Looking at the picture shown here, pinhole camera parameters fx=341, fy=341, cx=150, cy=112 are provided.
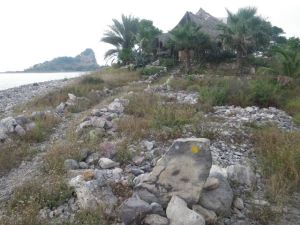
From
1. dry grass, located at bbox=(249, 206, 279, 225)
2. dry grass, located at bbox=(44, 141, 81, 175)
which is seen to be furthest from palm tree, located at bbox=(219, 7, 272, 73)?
dry grass, located at bbox=(249, 206, 279, 225)

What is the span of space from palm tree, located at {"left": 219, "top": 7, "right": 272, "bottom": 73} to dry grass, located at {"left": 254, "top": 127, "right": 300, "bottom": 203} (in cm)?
1335

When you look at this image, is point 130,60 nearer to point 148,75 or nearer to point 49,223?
point 148,75

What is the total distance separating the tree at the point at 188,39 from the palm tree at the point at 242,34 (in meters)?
1.60

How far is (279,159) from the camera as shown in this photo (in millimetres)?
6391

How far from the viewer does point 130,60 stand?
93.2ft

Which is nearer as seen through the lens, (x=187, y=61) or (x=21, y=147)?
(x=21, y=147)

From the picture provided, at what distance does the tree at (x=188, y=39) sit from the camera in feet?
71.6

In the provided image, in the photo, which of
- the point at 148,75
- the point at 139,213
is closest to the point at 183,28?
the point at 148,75

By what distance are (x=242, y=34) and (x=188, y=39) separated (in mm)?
3401

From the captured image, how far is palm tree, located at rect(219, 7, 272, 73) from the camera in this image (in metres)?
20.4

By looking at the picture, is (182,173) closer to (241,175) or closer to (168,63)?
(241,175)

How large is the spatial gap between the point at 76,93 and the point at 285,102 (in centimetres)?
879

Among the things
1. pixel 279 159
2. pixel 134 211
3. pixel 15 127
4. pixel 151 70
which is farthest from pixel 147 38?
pixel 134 211

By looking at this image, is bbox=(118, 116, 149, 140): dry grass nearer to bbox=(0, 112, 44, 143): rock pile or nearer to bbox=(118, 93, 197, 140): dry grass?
bbox=(118, 93, 197, 140): dry grass
